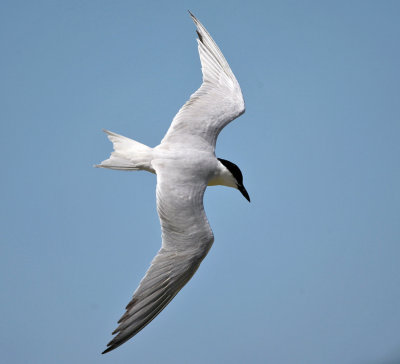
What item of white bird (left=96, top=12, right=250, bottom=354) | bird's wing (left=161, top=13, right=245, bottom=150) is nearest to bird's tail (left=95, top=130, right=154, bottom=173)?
white bird (left=96, top=12, right=250, bottom=354)

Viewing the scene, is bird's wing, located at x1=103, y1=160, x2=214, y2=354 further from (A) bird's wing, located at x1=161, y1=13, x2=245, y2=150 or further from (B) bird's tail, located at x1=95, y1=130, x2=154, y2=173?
(A) bird's wing, located at x1=161, y1=13, x2=245, y2=150

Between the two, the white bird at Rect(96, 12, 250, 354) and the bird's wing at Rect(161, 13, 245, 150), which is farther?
the bird's wing at Rect(161, 13, 245, 150)

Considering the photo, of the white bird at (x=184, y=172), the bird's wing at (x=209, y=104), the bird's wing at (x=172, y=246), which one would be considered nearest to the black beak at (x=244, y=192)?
the white bird at (x=184, y=172)

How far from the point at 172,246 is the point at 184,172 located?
0.81 m

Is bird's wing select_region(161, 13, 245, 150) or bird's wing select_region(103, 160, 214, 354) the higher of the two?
bird's wing select_region(161, 13, 245, 150)

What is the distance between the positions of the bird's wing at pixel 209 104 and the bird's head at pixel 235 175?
24 centimetres

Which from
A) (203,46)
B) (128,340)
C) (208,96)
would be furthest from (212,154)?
(128,340)

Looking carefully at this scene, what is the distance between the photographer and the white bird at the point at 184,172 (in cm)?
484

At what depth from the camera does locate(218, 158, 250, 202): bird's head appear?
6.29 m

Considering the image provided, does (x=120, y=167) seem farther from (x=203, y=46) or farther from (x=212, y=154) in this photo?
(x=203, y=46)

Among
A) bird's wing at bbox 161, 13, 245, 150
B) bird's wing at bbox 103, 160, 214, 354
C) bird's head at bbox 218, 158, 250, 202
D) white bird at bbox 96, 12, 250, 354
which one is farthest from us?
bird's head at bbox 218, 158, 250, 202

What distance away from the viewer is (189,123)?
20.5ft

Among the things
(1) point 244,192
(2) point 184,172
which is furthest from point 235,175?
(2) point 184,172

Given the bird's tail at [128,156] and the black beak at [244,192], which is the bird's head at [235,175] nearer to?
the black beak at [244,192]
